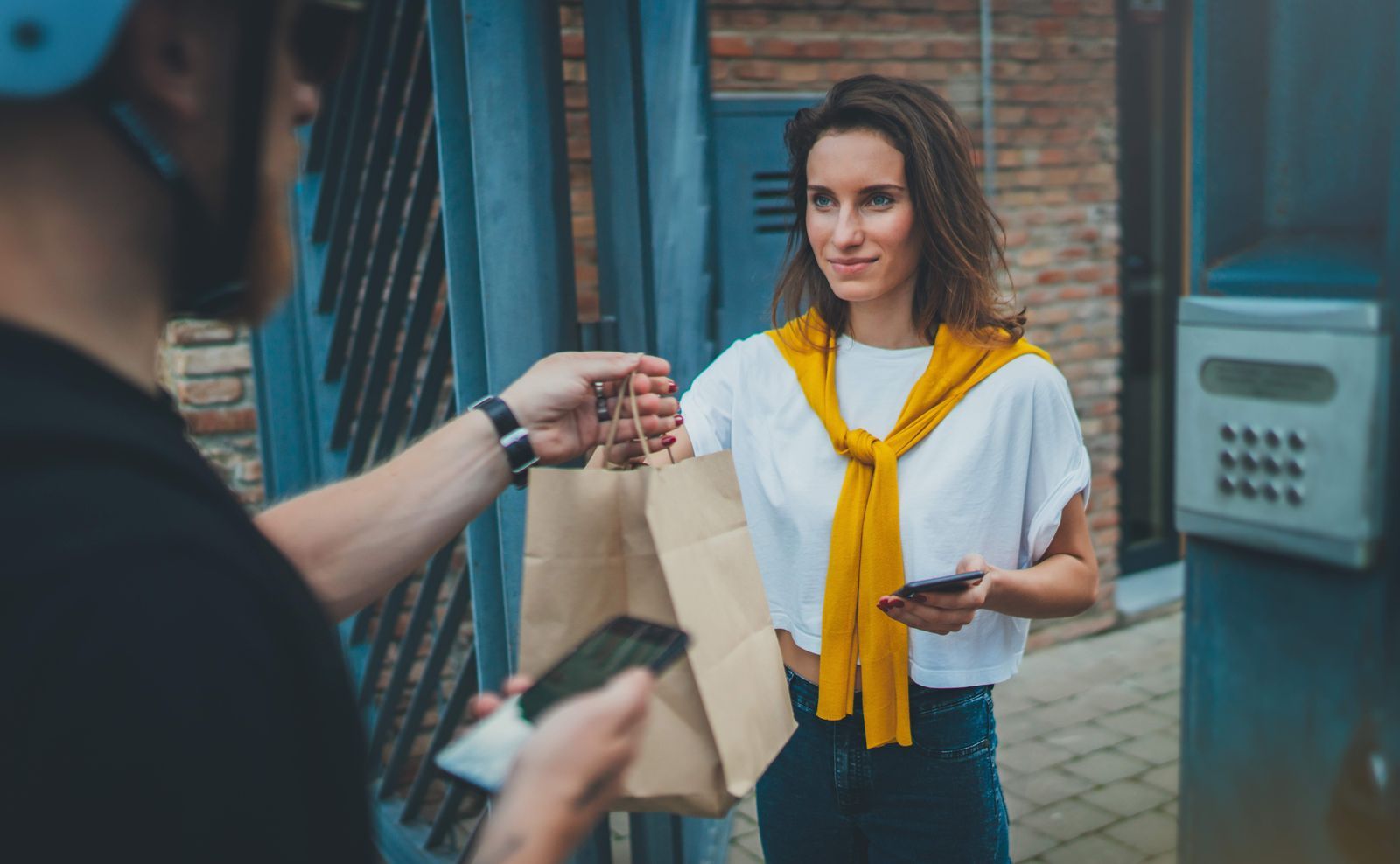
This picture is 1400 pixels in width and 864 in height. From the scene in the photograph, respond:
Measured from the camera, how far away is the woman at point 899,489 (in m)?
1.82

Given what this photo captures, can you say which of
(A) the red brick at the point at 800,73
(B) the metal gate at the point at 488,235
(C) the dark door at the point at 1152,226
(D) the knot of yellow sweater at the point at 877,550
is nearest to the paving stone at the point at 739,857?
(B) the metal gate at the point at 488,235

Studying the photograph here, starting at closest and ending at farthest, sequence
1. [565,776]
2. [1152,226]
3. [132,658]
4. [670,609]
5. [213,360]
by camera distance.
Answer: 1. [132,658]
2. [565,776]
3. [670,609]
4. [213,360]
5. [1152,226]

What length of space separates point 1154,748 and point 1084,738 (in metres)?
0.24

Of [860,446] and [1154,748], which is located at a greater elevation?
[860,446]

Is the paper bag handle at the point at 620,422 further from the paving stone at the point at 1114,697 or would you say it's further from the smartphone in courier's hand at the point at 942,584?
the paving stone at the point at 1114,697

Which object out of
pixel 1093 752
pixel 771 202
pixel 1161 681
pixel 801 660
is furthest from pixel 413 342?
pixel 1161 681

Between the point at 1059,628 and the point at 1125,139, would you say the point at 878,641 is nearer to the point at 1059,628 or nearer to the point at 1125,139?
the point at 1059,628

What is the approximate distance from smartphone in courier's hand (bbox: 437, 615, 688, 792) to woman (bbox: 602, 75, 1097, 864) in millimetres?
645

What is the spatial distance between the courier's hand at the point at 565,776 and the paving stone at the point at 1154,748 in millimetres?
3572

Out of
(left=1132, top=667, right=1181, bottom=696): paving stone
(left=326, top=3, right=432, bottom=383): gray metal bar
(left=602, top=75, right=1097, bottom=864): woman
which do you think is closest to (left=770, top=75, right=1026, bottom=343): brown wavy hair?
(left=602, top=75, right=1097, bottom=864): woman

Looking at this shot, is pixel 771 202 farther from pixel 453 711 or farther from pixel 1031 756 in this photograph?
pixel 1031 756

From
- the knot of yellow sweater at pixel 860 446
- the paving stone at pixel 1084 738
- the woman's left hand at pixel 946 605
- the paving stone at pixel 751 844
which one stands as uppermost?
the knot of yellow sweater at pixel 860 446

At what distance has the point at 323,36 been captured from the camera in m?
0.95

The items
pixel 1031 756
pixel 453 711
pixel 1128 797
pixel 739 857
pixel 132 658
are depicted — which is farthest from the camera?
pixel 1031 756
